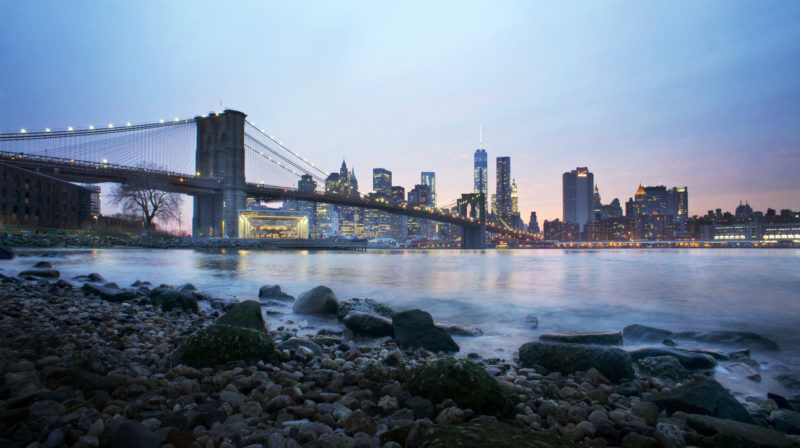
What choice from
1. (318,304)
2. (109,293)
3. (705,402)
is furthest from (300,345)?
(109,293)

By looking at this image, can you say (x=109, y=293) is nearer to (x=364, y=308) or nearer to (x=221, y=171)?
(x=364, y=308)

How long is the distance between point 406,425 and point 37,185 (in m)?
58.8

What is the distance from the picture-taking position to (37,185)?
43.3m

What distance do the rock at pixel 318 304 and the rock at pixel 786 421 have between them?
238 inches

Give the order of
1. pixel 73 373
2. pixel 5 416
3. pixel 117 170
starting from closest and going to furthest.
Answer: pixel 5 416
pixel 73 373
pixel 117 170

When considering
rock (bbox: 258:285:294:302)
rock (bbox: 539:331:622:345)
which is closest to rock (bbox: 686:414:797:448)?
rock (bbox: 539:331:622:345)

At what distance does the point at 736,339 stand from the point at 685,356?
6.75ft

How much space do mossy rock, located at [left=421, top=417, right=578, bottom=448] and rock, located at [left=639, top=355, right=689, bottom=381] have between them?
3061 millimetres

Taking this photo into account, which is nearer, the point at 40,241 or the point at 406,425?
the point at 406,425

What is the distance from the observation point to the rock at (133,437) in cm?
167

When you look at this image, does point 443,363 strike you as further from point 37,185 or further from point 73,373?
point 37,185

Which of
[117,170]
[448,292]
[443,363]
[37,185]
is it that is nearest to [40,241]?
[117,170]

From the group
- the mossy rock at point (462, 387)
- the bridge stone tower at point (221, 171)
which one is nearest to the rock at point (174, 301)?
the mossy rock at point (462, 387)

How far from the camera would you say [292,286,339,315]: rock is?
7.28 meters
